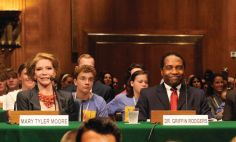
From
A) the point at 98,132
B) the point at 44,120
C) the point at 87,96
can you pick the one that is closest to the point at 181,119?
the point at 44,120

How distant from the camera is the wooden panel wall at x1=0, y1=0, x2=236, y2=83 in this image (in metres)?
13.7

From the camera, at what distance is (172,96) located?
6621 mm

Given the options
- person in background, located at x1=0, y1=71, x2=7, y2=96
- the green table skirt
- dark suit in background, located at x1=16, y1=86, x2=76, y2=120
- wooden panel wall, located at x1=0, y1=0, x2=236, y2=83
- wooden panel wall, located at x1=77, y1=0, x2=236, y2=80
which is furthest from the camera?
wooden panel wall, located at x1=77, y1=0, x2=236, y2=80

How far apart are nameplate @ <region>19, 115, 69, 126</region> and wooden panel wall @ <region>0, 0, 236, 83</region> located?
27.1 feet

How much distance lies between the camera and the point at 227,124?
561 cm

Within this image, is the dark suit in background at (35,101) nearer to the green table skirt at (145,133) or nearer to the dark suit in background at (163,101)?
the green table skirt at (145,133)

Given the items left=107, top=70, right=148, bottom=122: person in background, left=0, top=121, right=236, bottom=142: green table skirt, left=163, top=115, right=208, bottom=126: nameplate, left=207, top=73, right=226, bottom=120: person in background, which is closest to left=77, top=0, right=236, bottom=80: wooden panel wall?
left=207, top=73, right=226, bottom=120: person in background

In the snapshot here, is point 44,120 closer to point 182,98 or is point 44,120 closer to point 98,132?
point 182,98

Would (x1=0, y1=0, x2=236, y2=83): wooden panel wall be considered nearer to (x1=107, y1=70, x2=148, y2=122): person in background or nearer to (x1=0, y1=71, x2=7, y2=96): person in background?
(x1=0, y1=71, x2=7, y2=96): person in background

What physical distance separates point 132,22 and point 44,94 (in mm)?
8085

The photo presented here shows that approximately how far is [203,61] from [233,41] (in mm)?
733

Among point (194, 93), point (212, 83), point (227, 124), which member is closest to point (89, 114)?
point (194, 93)

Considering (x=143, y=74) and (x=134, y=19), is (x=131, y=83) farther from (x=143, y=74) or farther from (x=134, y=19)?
(x=134, y=19)

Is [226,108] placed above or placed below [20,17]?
below
